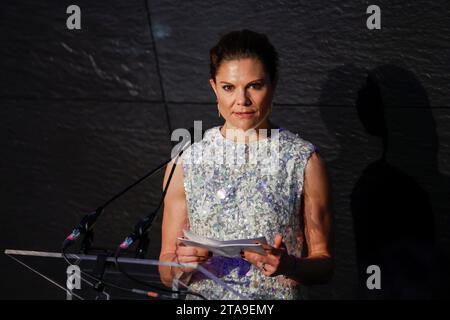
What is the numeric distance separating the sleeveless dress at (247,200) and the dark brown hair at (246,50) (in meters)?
0.24

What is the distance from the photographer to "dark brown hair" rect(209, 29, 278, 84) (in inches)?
96.4

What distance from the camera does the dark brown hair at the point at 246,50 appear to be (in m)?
2.45

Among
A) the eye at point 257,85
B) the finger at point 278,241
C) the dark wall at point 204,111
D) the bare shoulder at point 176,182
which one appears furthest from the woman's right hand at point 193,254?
the dark wall at point 204,111

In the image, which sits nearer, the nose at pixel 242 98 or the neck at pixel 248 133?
the nose at pixel 242 98

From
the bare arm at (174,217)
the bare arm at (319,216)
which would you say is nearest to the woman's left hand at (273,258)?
the bare arm at (319,216)

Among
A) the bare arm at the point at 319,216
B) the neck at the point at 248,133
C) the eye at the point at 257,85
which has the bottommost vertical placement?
the bare arm at the point at 319,216

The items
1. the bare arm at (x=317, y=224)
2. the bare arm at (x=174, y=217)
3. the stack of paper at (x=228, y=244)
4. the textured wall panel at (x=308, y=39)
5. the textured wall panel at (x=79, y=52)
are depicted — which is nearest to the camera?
the stack of paper at (x=228, y=244)

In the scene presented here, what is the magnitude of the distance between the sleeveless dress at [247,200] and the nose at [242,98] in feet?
0.61

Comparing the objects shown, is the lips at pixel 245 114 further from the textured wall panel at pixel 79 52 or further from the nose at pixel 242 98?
the textured wall panel at pixel 79 52

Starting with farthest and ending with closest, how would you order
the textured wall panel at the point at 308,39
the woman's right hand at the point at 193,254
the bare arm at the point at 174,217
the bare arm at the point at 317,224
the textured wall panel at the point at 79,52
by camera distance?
1. the textured wall panel at the point at 79,52
2. the textured wall panel at the point at 308,39
3. the bare arm at the point at 174,217
4. the bare arm at the point at 317,224
5. the woman's right hand at the point at 193,254

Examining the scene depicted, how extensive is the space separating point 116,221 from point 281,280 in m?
1.25

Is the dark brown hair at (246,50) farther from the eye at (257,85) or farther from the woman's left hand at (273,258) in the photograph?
the woman's left hand at (273,258)

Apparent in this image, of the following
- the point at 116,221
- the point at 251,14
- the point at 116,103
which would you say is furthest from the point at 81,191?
the point at 251,14

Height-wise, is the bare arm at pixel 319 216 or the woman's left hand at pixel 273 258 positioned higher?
the bare arm at pixel 319 216
